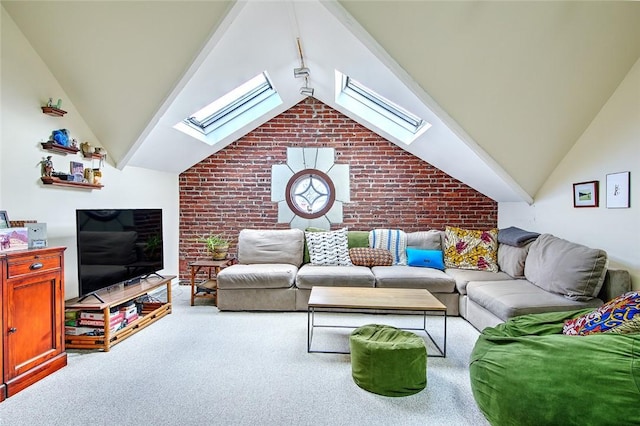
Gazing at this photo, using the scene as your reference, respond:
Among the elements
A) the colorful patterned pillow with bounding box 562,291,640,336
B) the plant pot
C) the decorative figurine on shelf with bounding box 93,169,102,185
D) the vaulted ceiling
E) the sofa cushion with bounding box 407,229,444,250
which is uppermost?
the vaulted ceiling

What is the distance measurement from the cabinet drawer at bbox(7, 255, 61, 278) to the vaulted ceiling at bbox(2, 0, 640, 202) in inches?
56.5

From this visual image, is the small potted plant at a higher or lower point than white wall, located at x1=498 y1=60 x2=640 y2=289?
lower

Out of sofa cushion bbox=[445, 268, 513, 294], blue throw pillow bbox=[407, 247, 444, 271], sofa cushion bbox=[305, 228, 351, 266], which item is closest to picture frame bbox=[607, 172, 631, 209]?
sofa cushion bbox=[445, 268, 513, 294]

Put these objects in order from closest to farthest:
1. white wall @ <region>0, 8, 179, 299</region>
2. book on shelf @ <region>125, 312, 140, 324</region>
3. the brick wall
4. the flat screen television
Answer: white wall @ <region>0, 8, 179, 299</region> → the flat screen television → book on shelf @ <region>125, 312, 140, 324</region> → the brick wall

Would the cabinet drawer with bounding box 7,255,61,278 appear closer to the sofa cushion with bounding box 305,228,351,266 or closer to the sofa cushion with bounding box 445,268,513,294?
the sofa cushion with bounding box 305,228,351,266

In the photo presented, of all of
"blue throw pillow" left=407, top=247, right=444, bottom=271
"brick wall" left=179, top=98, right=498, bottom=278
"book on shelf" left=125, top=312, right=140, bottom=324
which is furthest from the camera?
"brick wall" left=179, top=98, right=498, bottom=278

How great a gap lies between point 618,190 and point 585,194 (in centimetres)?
38

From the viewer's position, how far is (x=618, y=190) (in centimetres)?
283

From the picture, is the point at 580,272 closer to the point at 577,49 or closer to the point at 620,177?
the point at 620,177

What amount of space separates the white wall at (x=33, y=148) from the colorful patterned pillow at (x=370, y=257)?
285 cm

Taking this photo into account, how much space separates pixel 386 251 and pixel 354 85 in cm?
221

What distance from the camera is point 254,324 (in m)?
3.48

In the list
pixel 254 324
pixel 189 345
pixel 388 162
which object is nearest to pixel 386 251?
pixel 388 162

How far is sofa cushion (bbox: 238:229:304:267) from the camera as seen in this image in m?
4.45
